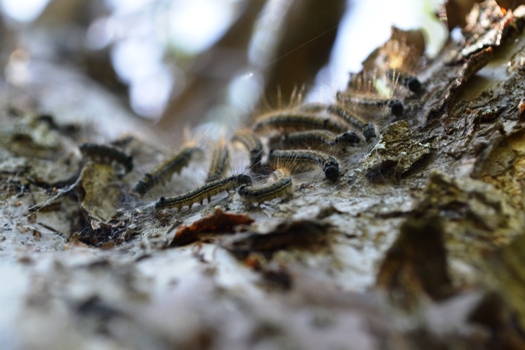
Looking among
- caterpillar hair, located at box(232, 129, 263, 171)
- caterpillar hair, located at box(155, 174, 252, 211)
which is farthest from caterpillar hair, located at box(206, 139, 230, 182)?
caterpillar hair, located at box(155, 174, 252, 211)

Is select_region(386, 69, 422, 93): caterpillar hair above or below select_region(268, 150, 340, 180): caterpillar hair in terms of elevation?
above

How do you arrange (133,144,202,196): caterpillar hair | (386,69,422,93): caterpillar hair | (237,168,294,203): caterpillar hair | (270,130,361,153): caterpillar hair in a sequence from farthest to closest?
1. (133,144,202,196): caterpillar hair
2. (386,69,422,93): caterpillar hair
3. (270,130,361,153): caterpillar hair
4. (237,168,294,203): caterpillar hair

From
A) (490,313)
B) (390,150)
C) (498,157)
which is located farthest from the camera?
(390,150)

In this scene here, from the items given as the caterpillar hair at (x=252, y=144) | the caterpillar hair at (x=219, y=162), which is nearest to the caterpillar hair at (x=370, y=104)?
the caterpillar hair at (x=252, y=144)

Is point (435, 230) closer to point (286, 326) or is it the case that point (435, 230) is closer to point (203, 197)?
point (286, 326)

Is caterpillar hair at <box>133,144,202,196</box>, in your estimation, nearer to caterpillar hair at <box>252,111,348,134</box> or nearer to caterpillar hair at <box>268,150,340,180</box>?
caterpillar hair at <box>252,111,348,134</box>

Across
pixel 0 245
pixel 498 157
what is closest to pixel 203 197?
pixel 0 245

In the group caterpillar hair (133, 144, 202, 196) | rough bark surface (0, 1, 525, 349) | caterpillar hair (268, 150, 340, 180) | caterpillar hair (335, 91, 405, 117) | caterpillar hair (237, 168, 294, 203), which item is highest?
caterpillar hair (133, 144, 202, 196)
